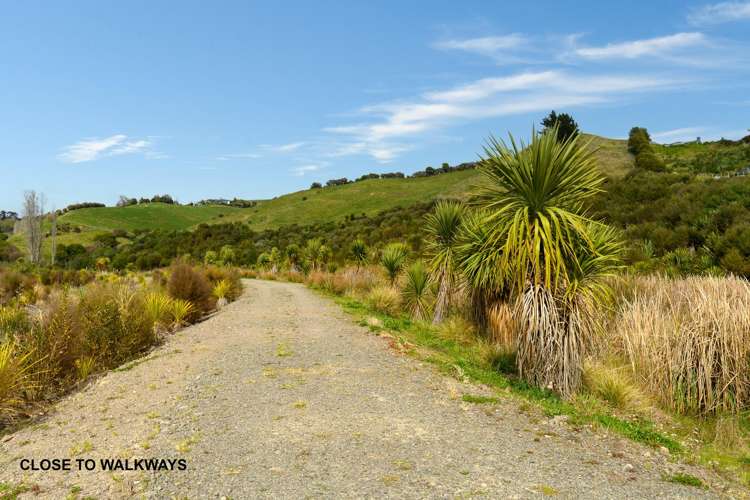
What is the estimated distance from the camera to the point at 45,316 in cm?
817

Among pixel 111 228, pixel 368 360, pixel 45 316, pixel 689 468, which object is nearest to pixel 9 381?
pixel 45 316

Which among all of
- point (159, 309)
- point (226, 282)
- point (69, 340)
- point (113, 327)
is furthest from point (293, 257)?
point (69, 340)

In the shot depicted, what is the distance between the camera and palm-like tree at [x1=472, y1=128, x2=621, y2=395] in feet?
23.6

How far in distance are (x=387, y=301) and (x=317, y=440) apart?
11.0 meters

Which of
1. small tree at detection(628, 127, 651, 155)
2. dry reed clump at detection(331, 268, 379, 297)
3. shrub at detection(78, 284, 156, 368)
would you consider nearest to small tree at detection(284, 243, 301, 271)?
dry reed clump at detection(331, 268, 379, 297)

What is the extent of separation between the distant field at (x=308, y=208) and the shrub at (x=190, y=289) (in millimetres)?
43100

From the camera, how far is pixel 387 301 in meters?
15.9

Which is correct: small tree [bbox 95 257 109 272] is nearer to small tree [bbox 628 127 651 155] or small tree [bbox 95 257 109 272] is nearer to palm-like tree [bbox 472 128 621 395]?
palm-like tree [bbox 472 128 621 395]

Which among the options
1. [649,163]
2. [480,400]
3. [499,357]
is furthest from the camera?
[649,163]

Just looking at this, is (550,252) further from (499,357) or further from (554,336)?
(499,357)

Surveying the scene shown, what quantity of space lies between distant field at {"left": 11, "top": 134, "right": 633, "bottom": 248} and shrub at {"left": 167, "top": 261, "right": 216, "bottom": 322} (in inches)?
1697

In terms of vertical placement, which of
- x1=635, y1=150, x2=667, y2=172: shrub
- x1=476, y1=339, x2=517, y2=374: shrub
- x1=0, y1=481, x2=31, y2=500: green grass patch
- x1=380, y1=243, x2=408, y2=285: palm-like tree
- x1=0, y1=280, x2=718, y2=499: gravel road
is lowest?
x1=476, y1=339, x2=517, y2=374: shrub

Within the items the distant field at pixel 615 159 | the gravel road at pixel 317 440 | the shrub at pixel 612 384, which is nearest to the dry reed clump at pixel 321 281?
the gravel road at pixel 317 440

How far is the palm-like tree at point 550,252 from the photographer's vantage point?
283 inches
